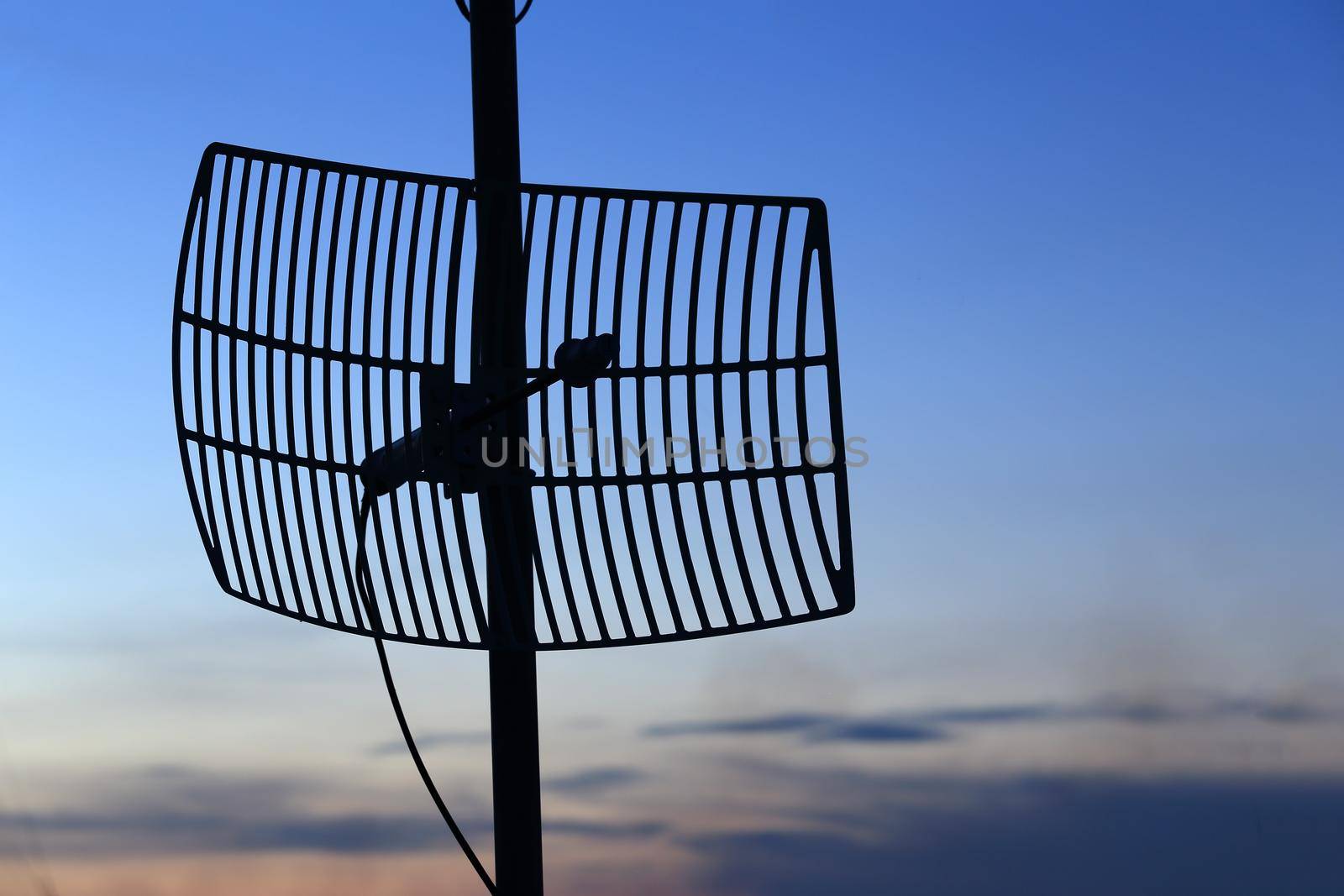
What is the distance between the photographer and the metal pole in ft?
14.2

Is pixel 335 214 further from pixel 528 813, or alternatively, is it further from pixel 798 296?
pixel 528 813

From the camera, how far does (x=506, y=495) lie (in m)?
4.32

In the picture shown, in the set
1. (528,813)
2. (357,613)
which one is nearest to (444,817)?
(528,813)

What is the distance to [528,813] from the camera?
4.59 meters

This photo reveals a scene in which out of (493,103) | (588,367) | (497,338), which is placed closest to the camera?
(588,367)

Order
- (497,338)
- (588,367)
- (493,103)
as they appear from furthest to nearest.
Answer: (493,103), (497,338), (588,367)

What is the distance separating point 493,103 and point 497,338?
30.3 inches

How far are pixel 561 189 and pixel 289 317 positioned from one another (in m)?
0.82

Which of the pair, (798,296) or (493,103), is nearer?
(798,296)

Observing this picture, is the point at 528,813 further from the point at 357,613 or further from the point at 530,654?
the point at 357,613

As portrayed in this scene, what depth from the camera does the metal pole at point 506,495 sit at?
432cm

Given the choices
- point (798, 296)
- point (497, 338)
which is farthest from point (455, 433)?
point (798, 296)

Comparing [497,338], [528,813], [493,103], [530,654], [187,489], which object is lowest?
[528,813]

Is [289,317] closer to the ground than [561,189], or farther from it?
closer to the ground
